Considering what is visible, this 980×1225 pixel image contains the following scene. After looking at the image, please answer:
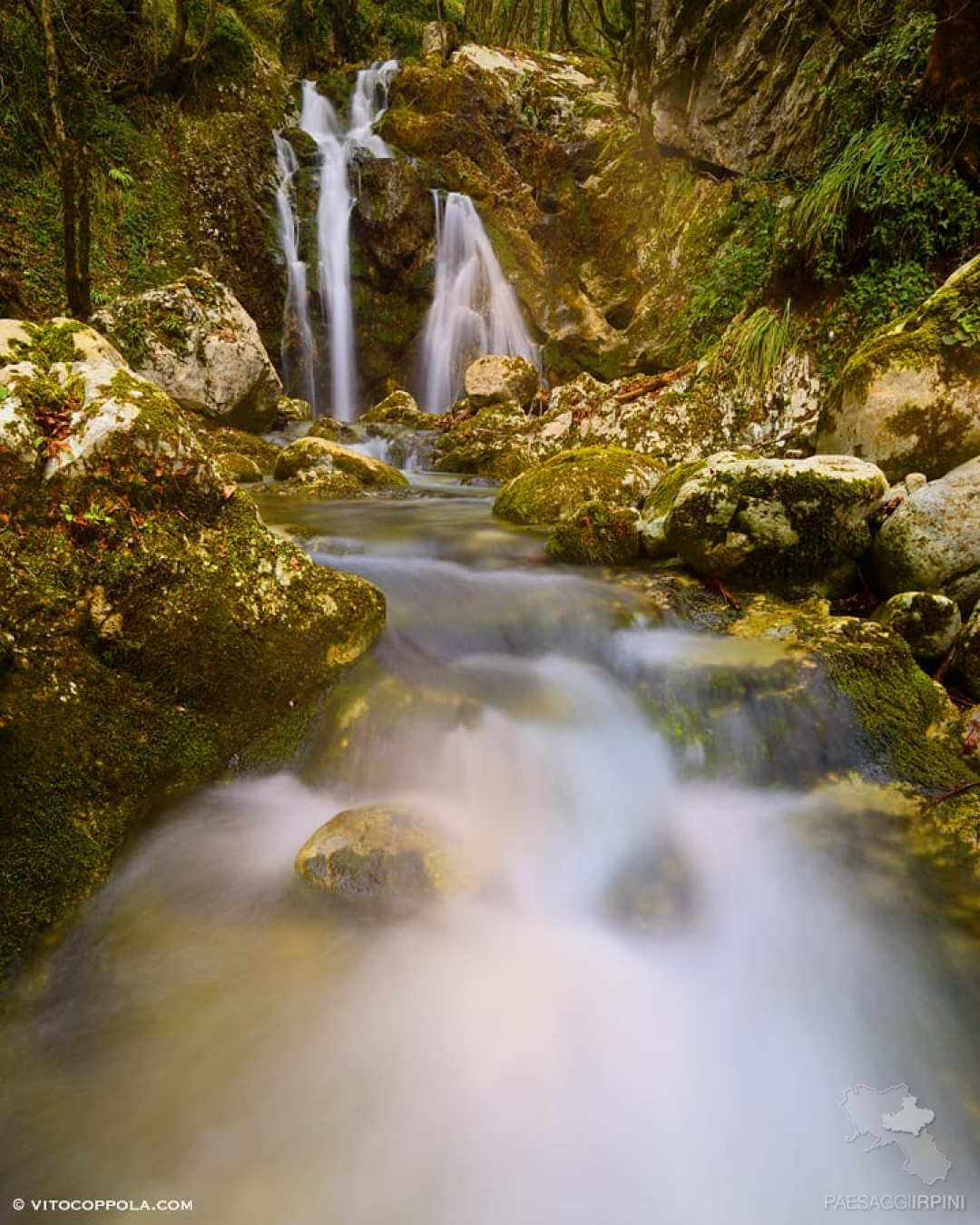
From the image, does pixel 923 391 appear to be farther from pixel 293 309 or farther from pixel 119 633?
pixel 293 309

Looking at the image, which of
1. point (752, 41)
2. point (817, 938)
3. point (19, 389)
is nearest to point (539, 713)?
point (817, 938)

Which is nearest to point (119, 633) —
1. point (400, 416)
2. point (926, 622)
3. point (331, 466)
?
point (926, 622)

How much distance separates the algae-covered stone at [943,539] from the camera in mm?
3100

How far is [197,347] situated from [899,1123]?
11.0 m

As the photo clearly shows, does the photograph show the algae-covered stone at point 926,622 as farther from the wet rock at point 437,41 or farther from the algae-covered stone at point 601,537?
the wet rock at point 437,41

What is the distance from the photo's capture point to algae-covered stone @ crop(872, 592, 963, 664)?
2910 millimetres

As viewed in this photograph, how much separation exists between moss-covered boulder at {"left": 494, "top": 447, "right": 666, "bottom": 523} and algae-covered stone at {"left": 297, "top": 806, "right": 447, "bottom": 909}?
3951mm

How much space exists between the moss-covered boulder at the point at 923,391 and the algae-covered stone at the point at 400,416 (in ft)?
28.3

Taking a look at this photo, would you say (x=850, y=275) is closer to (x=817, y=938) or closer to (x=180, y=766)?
(x=817, y=938)

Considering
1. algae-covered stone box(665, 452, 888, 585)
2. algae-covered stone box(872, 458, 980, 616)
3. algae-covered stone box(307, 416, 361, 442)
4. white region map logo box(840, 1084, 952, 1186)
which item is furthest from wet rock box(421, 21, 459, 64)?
white region map logo box(840, 1084, 952, 1186)

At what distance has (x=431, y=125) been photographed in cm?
1803

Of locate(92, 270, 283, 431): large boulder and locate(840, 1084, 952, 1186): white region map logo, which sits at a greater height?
locate(92, 270, 283, 431): large boulder

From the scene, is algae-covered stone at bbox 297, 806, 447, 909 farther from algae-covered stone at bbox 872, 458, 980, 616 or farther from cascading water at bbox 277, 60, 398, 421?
cascading water at bbox 277, 60, 398, 421

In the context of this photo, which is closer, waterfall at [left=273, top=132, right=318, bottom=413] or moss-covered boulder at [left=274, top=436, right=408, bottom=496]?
moss-covered boulder at [left=274, top=436, right=408, bottom=496]
